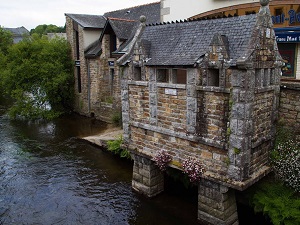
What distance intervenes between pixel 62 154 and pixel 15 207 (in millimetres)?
5041

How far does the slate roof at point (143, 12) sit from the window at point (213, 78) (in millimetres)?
13188

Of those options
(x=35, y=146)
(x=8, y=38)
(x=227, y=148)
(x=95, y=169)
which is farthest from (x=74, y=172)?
(x=8, y=38)

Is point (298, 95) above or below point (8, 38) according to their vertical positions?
below

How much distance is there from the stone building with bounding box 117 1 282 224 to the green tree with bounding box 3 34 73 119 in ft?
45.3

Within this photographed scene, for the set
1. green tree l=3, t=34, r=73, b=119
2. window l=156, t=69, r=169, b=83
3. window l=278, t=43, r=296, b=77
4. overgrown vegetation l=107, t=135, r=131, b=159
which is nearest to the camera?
window l=156, t=69, r=169, b=83

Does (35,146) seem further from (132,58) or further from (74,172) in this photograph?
(132,58)

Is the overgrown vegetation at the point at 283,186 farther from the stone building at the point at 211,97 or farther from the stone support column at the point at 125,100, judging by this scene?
the stone support column at the point at 125,100

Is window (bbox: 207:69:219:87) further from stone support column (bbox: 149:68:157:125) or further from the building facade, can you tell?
the building facade

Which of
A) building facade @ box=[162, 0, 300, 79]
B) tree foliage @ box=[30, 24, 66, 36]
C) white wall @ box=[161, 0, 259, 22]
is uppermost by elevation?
tree foliage @ box=[30, 24, 66, 36]

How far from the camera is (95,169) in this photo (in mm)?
13430

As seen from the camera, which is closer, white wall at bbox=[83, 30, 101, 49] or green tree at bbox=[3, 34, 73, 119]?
green tree at bbox=[3, 34, 73, 119]

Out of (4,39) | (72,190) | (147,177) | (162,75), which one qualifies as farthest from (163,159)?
(4,39)

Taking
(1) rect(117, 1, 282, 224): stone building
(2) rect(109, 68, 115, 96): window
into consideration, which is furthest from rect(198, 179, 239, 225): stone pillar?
(2) rect(109, 68, 115, 96): window

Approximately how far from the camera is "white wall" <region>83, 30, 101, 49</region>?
21766 millimetres
